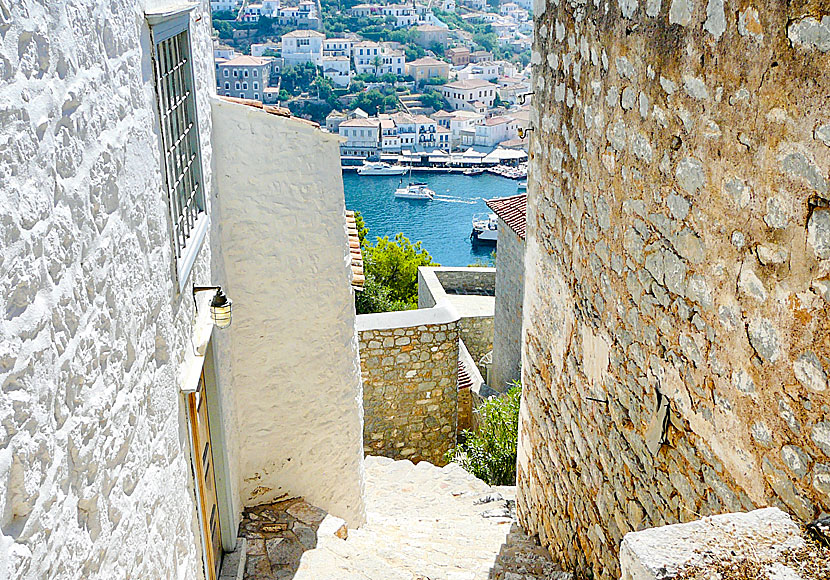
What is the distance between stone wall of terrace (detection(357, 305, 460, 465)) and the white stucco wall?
2806mm

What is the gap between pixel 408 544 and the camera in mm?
6164

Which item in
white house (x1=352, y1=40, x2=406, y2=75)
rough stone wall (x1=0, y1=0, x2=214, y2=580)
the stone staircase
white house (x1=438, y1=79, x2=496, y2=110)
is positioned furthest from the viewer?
white house (x1=352, y1=40, x2=406, y2=75)

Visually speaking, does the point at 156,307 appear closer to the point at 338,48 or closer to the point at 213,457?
the point at 213,457

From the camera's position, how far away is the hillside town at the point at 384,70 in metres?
75.3

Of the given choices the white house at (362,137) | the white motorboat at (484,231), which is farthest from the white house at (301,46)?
the white motorboat at (484,231)

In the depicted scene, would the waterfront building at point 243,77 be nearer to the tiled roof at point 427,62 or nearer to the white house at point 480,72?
the tiled roof at point 427,62

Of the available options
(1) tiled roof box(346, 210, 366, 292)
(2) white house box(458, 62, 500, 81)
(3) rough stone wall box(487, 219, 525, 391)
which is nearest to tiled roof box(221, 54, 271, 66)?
(2) white house box(458, 62, 500, 81)

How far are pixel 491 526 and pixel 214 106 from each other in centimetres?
383

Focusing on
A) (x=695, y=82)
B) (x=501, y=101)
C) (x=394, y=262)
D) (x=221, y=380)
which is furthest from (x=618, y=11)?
(x=501, y=101)

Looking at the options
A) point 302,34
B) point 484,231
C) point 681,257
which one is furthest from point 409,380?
point 302,34

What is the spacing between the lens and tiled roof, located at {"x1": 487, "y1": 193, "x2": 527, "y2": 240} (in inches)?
460

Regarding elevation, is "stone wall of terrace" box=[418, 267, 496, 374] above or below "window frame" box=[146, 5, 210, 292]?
below

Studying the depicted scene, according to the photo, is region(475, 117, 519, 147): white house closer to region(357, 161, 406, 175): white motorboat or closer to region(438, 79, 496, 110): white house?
region(438, 79, 496, 110): white house

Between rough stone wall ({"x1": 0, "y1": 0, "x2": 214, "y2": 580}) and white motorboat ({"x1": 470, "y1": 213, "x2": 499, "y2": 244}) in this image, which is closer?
rough stone wall ({"x1": 0, "y1": 0, "x2": 214, "y2": 580})
